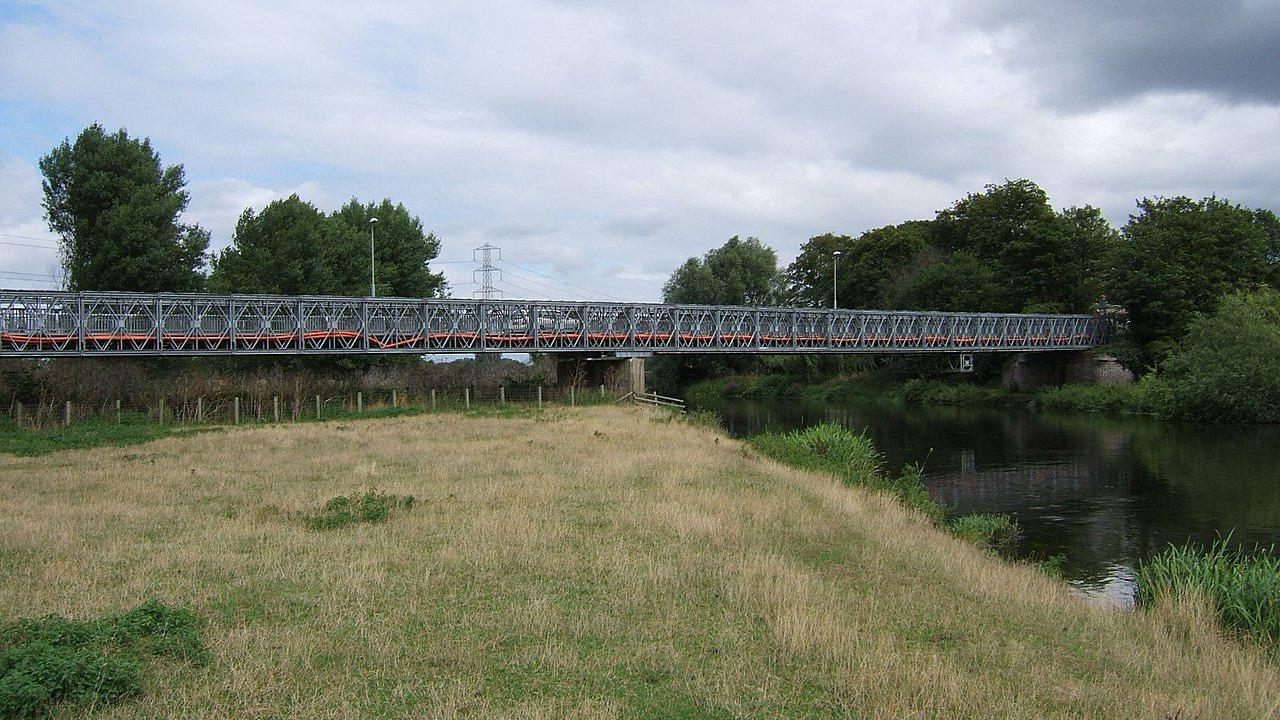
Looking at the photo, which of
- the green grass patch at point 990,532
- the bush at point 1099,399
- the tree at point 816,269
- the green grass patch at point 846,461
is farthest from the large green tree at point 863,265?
the green grass patch at point 990,532

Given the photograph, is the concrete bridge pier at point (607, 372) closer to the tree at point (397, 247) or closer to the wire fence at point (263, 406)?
the wire fence at point (263, 406)

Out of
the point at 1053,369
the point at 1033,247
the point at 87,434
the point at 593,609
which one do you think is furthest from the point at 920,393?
the point at 593,609

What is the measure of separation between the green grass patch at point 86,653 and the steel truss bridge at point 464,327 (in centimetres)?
3806

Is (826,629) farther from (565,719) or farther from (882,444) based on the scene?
(882,444)

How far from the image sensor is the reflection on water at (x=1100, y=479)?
21.3m

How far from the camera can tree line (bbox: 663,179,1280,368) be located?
65.9 m

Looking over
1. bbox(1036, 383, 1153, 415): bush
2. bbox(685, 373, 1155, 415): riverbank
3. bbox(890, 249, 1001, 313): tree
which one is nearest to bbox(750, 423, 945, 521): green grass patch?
bbox(1036, 383, 1153, 415): bush

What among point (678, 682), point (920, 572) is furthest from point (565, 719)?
point (920, 572)

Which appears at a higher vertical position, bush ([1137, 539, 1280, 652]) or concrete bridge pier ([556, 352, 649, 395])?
concrete bridge pier ([556, 352, 649, 395])

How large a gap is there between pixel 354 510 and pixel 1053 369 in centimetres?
7703

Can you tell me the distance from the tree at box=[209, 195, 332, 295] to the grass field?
42.6 metres

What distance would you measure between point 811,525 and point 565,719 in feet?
32.4

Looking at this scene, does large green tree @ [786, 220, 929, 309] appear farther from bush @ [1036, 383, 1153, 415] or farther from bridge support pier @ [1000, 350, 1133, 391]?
bush @ [1036, 383, 1153, 415]

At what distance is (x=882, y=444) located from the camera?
149 feet
